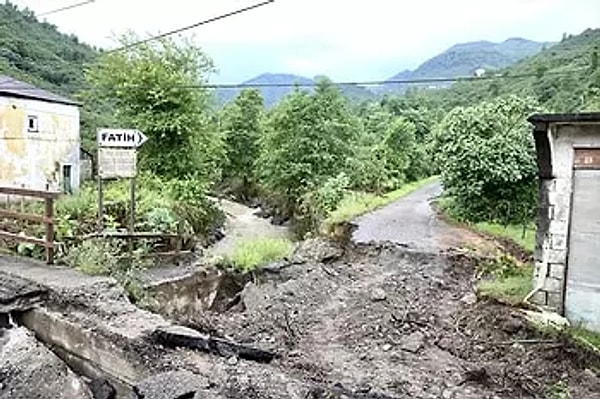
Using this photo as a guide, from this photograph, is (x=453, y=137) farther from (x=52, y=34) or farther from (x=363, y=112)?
(x=52, y=34)

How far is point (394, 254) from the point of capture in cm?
1168

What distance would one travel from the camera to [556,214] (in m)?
7.33

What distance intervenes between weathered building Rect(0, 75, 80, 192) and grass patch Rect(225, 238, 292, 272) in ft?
35.4

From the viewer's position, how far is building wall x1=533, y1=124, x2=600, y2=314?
7.21m

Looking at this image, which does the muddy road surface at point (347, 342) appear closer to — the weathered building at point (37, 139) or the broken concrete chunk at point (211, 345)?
the broken concrete chunk at point (211, 345)

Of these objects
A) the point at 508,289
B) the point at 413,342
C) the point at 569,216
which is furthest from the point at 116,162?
the point at 569,216

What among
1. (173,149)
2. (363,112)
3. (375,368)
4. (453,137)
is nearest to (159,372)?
(375,368)

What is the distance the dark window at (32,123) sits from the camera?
1868 centimetres

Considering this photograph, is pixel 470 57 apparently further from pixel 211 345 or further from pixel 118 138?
pixel 211 345

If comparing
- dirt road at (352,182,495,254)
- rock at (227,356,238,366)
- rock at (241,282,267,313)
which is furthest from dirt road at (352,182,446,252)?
rock at (227,356,238,366)

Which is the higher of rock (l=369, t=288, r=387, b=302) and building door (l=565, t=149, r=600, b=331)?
building door (l=565, t=149, r=600, b=331)

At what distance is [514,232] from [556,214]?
7.03 metres

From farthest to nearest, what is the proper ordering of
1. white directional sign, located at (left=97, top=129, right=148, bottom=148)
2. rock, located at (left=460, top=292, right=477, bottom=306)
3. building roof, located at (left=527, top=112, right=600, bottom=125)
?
white directional sign, located at (left=97, top=129, right=148, bottom=148) → rock, located at (left=460, top=292, right=477, bottom=306) → building roof, located at (left=527, top=112, right=600, bottom=125)

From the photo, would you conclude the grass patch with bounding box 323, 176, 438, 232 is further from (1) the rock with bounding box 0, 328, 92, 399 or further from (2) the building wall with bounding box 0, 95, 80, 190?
(1) the rock with bounding box 0, 328, 92, 399
